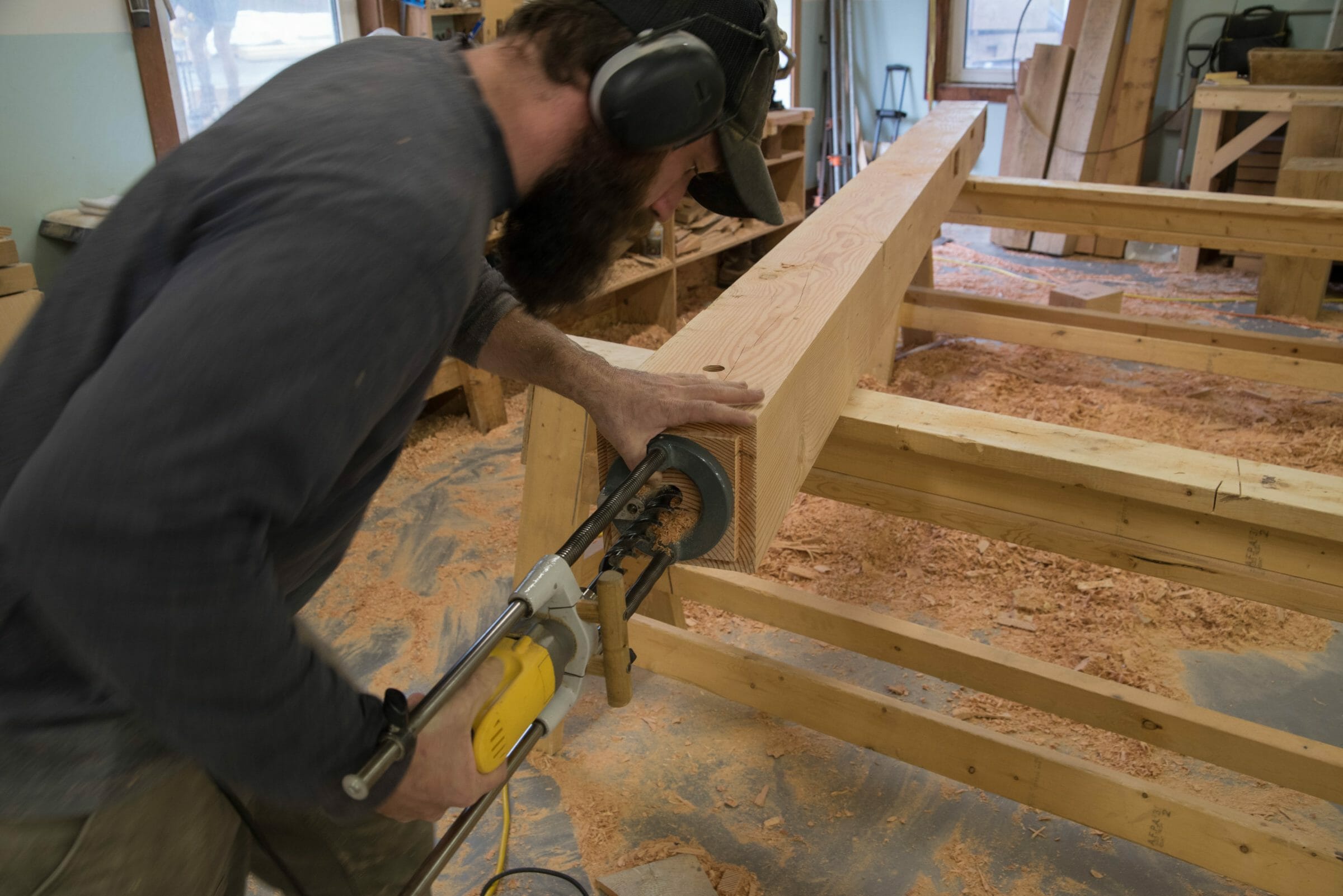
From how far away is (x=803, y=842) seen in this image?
Result: 86.7 inches

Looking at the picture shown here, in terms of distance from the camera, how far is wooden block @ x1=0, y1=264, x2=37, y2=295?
9.39 feet

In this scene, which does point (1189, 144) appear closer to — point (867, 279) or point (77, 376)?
point (867, 279)

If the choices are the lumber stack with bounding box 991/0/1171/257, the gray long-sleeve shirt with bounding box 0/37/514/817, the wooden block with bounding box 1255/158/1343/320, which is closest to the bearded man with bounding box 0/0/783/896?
the gray long-sleeve shirt with bounding box 0/37/514/817

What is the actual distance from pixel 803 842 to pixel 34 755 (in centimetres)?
173

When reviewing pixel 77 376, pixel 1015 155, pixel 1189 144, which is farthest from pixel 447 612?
pixel 1189 144

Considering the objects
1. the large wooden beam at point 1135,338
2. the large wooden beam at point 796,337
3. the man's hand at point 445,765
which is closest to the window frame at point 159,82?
the large wooden beam at point 796,337

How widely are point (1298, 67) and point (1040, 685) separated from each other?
5.93m

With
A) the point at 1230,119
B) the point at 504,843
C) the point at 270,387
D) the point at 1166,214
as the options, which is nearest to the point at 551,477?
the point at 504,843

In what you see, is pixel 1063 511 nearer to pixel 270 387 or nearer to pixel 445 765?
pixel 445 765

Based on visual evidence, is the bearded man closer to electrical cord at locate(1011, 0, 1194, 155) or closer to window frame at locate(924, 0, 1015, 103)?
electrical cord at locate(1011, 0, 1194, 155)

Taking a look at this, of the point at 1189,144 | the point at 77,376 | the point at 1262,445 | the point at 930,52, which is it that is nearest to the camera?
the point at 77,376

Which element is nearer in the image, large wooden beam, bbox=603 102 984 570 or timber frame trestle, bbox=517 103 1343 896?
large wooden beam, bbox=603 102 984 570

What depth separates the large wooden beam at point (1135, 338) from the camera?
3.63 m

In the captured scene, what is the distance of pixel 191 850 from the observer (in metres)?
1.12
